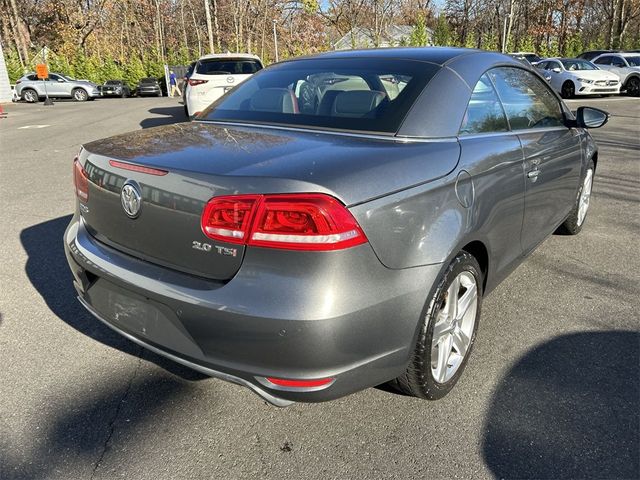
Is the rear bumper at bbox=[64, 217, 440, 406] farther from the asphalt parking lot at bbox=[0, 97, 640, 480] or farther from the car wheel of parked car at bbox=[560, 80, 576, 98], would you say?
the car wheel of parked car at bbox=[560, 80, 576, 98]

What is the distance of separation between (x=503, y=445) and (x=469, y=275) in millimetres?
786

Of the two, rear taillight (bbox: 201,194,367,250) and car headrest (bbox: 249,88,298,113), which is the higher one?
car headrest (bbox: 249,88,298,113)

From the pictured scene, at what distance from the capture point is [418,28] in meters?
37.7

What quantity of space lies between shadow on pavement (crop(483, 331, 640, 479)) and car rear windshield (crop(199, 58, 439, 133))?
57.1 inches

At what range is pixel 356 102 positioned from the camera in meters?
2.66

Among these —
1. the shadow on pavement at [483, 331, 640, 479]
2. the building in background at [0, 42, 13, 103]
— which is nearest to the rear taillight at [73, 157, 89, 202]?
the shadow on pavement at [483, 331, 640, 479]

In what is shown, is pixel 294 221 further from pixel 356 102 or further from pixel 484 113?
pixel 484 113

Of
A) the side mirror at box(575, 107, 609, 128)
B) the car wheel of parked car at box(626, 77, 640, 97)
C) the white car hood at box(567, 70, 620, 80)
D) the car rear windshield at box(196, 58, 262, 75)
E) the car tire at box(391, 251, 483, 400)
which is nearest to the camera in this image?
the car tire at box(391, 251, 483, 400)

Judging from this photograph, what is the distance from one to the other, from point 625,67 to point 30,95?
2931cm

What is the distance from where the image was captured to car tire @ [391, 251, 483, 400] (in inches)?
87.0

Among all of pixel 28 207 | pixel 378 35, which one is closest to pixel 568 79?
pixel 28 207

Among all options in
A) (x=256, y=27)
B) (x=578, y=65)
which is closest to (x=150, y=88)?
(x=256, y=27)

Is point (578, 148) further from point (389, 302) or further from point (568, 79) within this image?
point (568, 79)

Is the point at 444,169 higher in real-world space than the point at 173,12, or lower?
lower
